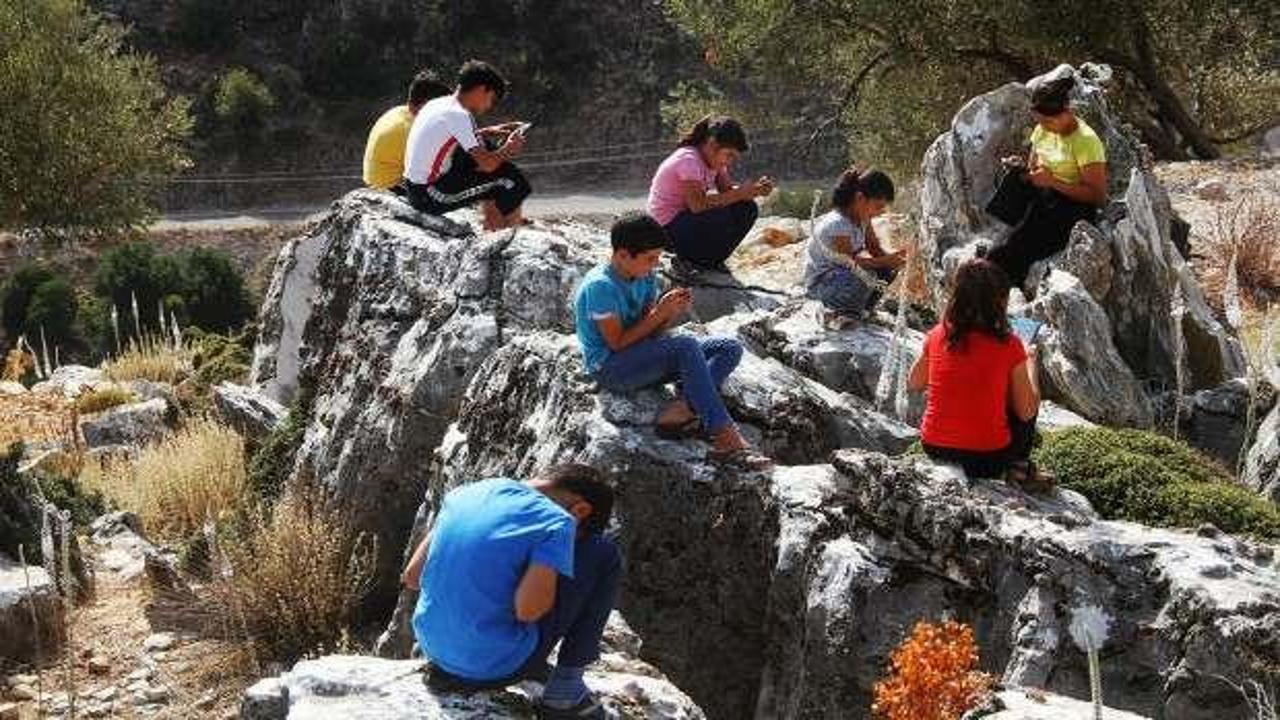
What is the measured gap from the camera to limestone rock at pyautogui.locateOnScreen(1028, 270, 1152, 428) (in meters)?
10.6

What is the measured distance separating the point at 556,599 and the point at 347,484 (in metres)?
4.56

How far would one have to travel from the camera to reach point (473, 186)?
→ 37.2 ft

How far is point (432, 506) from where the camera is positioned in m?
8.58

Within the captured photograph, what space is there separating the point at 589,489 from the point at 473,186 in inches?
235

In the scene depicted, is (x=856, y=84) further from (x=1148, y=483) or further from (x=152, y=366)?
(x=1148, y=483)

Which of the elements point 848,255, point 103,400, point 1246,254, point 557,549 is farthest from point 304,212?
point 557,549

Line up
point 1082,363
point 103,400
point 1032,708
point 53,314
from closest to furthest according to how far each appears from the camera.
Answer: point 1032,708 → point 1082,363 → point 103,400 → point 53,314

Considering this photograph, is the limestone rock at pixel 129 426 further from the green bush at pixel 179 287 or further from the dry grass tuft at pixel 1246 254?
the green bush at pixel 179 287

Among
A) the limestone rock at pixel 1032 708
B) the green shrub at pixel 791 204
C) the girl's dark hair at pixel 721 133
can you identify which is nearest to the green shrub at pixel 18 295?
the green shrub at pixel 791 204

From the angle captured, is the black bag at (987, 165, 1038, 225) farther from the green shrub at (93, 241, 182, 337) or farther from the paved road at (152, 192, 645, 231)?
the paved road at (152, 192, 645, 231)

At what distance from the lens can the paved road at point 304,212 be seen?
125 ft

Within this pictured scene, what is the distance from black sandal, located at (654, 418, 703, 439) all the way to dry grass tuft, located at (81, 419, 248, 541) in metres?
5.14

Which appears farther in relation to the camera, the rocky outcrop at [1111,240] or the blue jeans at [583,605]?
the rocky outcrop at [1111,240]

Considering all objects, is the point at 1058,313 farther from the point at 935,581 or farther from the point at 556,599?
the point at 556,599
